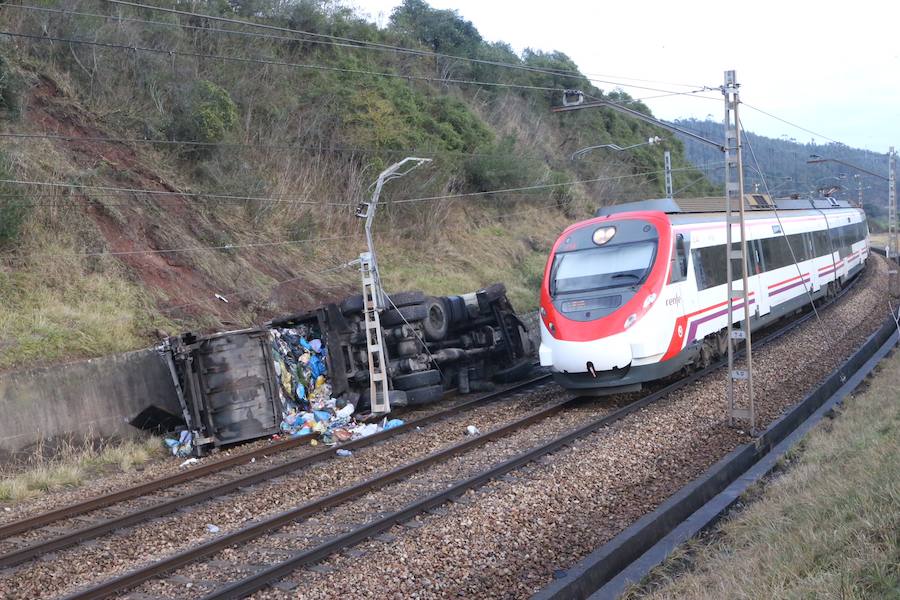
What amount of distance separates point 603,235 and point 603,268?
72 cm

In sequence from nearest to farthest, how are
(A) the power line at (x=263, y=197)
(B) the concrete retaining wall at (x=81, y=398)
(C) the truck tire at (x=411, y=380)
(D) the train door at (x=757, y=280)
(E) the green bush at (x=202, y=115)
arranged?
(B) the concrete retaining wall at (x=81, y=398), (C) the truck tire at (x=411, y=380), (D) the train door at (x=757, y=280), (A) the power line at (x=263, y=197), (E) the green bush at (x=202, y=115)

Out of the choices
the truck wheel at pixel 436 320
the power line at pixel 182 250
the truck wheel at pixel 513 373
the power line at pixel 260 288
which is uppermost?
the power line at pixel 182 250

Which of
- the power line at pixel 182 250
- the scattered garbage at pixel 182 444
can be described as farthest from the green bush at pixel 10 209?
the scattered garbage at pixel 182 444

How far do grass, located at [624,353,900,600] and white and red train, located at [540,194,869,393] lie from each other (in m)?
3.63

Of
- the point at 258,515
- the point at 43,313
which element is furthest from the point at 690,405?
the point at 43,313

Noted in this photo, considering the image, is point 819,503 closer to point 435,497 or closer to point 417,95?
point 435,497

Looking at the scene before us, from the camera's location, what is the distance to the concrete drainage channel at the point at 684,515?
6.23 metres

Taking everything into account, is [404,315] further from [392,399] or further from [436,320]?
[392,399]

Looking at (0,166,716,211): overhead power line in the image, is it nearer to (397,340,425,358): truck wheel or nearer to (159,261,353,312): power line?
(159,261,353,312): power line

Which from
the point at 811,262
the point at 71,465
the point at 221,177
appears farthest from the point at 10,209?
the point at 811,262

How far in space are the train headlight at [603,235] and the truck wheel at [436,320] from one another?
3.34m

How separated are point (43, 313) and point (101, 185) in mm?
4972

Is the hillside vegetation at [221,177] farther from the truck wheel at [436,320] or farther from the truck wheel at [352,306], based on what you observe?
the truck wheel at [436,320]

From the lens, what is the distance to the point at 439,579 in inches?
258
